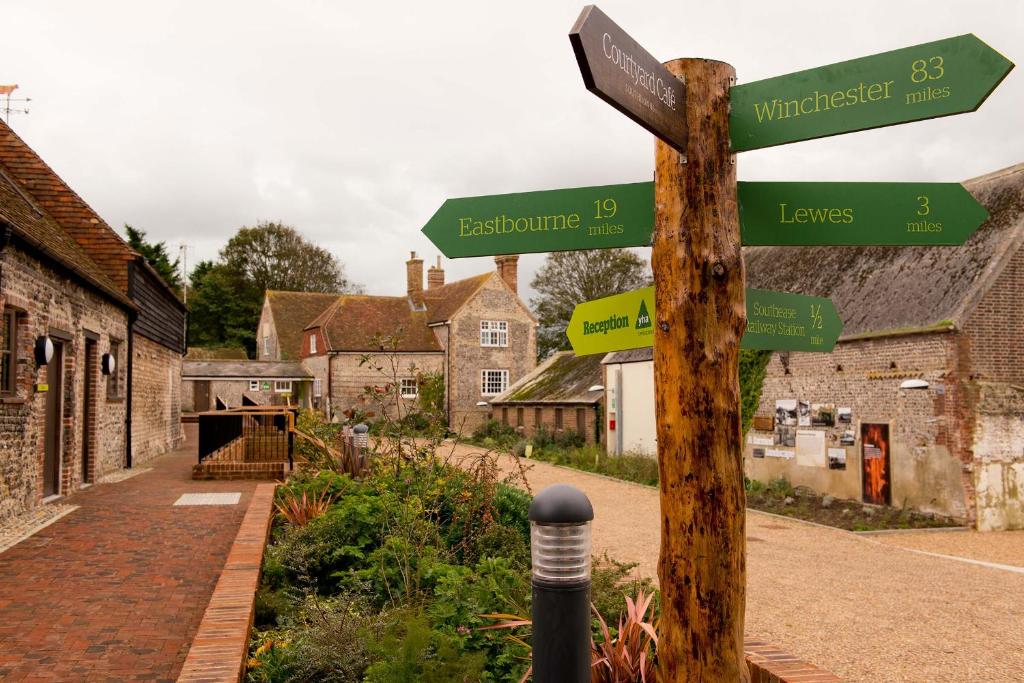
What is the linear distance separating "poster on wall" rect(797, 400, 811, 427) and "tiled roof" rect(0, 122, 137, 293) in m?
14.6

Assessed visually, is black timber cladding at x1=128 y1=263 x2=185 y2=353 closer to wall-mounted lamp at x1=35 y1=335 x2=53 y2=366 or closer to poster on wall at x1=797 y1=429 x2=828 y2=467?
wall-mounted lamp at x1=35 y1=335 x2=53 y2=366

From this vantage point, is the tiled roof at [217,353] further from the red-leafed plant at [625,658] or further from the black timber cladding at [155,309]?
the red-leafed plant at [625,658]

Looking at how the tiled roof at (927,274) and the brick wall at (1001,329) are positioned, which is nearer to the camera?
the brick wall at (1001,329)

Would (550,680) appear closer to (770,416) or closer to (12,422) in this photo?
(12,422)

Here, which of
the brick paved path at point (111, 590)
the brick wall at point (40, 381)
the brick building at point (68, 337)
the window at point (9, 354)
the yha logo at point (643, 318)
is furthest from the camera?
the brick building at point (68, 337)

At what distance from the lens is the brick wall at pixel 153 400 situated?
20.1m

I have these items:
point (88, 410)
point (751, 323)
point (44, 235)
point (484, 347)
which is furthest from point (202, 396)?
point (751, 323)

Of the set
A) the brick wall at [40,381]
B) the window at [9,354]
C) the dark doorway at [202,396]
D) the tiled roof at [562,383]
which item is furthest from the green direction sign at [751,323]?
the dark doorway at [202,396]

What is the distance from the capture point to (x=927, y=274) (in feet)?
55.2

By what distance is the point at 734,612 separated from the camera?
3170 mm

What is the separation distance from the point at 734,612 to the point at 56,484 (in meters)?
13.0

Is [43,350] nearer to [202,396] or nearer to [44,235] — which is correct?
[44,235]

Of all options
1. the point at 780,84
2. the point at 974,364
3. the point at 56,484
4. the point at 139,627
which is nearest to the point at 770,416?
the point at 974,364

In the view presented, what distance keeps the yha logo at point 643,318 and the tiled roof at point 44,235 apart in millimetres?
8949
